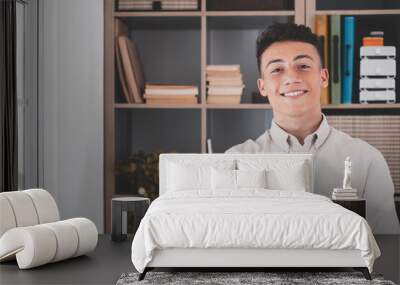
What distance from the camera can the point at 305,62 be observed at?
652 cm

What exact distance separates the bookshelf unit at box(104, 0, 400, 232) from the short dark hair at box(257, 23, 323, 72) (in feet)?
0.21

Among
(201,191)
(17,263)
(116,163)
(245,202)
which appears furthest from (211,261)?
(116,163)

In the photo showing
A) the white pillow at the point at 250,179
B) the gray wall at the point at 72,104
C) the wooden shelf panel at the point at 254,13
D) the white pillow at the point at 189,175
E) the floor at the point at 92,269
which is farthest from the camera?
the wooden shelf panel at the point at 254,13

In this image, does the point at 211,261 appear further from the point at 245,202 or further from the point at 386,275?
the point at 386,275

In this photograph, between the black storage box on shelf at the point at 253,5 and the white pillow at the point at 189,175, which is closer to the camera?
the white pillow at the point at 189,175

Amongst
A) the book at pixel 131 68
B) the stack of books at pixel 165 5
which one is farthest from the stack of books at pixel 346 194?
the stack of books at pixel 165 5

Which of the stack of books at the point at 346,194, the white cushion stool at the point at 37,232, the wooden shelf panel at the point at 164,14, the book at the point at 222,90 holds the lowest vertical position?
the white cushion stool at the point at 37,232

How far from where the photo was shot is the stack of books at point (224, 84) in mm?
6629

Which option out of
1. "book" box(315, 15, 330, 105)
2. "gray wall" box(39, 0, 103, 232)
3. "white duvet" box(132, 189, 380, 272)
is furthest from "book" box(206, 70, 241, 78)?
"white duvet" box(132, 189, 380, 272)

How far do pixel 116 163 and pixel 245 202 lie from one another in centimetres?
217

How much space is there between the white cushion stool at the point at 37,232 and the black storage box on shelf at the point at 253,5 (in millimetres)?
2444

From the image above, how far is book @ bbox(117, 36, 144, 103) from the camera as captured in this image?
6.66 m

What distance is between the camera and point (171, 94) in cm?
667

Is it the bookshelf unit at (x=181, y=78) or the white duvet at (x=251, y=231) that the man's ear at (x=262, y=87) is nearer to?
the bookshelf unit at (x=181, y=78)
